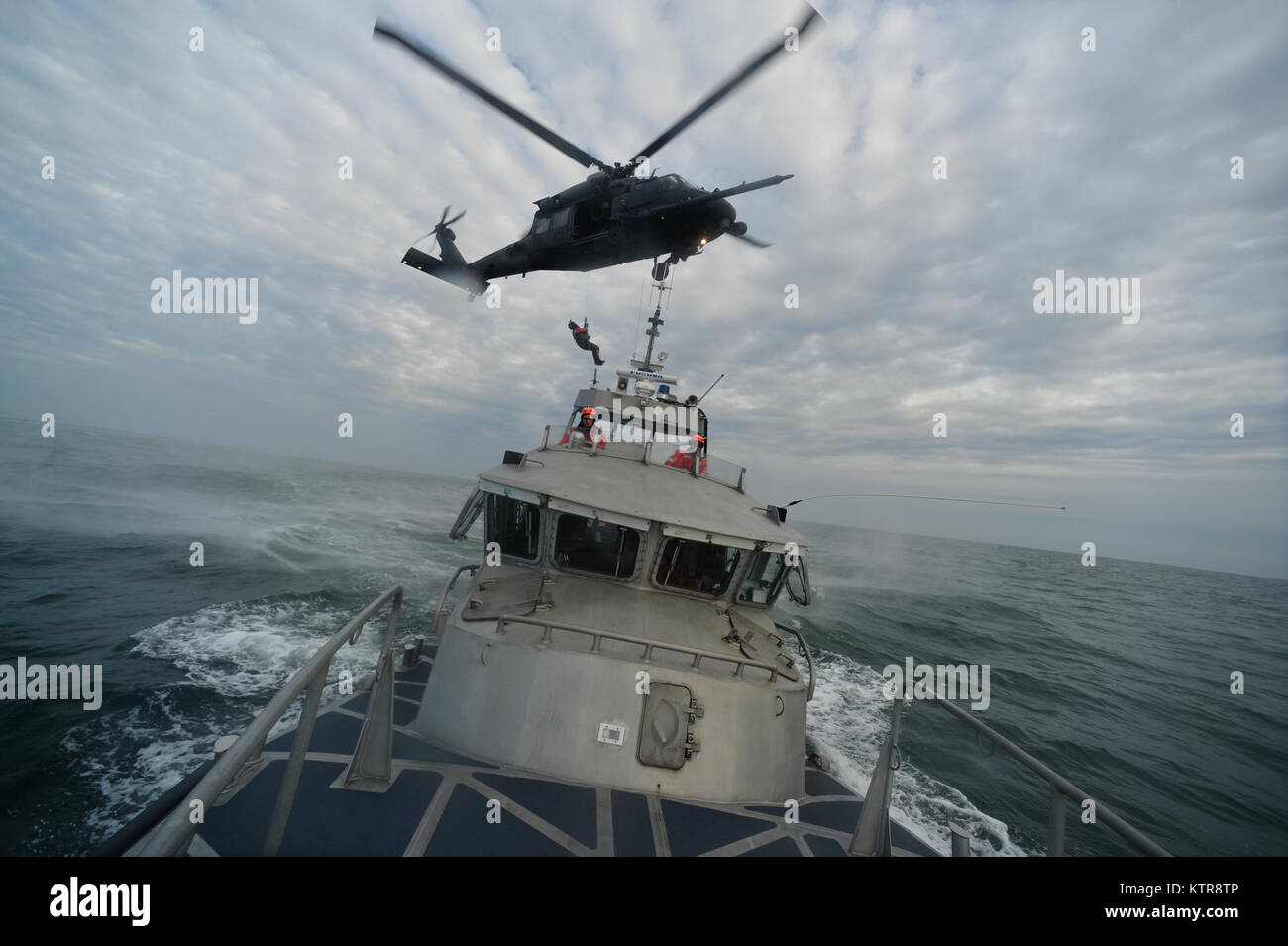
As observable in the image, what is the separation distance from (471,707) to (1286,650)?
1885 inches

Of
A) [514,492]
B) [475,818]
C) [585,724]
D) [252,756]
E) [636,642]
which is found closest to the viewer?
[252,756]

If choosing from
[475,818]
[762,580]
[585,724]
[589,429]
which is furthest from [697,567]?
[475,818]

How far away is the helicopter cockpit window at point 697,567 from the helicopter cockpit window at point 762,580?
0.30 metres

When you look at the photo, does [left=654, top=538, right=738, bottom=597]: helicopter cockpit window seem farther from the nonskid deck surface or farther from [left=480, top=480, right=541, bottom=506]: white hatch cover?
the nonskid deck surface

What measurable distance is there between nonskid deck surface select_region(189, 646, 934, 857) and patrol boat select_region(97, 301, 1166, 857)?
19 mm

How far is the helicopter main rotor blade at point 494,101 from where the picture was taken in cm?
948

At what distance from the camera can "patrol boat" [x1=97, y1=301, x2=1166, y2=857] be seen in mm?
3852

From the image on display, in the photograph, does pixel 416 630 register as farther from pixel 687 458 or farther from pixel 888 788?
pixel 888 788

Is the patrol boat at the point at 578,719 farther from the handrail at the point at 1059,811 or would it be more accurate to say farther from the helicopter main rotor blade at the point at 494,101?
the helicopter main rotor blade at the point at 494,101

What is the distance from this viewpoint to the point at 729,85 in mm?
9086

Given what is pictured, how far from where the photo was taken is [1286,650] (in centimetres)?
2823

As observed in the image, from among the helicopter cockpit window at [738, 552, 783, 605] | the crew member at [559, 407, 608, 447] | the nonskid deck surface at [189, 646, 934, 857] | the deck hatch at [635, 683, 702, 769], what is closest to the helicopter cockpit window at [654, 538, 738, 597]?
the helicopter cockpit window at [738, 552, 783, 605]

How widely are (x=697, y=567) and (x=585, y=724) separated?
2593mm
